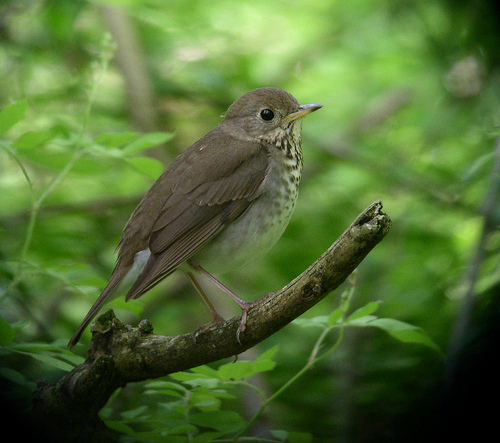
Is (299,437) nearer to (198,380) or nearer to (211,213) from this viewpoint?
(198,380)

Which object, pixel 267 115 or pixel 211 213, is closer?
pixel 211 213

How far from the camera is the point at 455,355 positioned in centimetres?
291

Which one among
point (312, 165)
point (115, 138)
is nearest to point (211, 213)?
point (115, 138)

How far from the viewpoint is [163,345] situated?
2.87 meters

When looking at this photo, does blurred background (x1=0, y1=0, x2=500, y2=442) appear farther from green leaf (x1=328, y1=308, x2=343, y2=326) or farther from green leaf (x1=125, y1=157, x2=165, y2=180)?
green leaf (x1=328, y1=308, x2=343, y2=326)

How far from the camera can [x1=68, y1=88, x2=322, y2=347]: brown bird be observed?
137 inches

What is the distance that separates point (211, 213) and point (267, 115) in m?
0.96

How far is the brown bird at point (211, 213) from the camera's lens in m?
3.47

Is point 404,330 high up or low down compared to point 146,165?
down

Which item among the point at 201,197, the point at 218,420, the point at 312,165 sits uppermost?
the point at 312,165

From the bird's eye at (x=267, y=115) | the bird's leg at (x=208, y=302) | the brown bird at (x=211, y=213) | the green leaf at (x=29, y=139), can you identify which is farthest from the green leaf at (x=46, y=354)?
the bird's eye at (x=267, y=115)

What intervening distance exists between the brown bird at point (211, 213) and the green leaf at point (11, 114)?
1043mm

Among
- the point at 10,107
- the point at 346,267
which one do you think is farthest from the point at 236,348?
the point at 10,107

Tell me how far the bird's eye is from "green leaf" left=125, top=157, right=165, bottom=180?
1.24 metres
